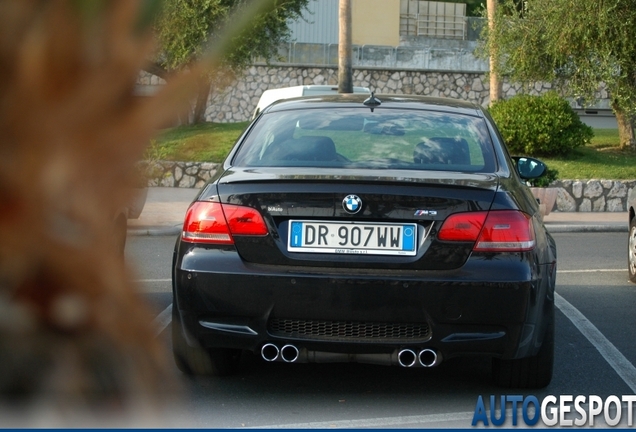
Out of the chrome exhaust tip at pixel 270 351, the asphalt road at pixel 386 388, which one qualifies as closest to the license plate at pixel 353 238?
the chrome exhaust tip at pixel 270 351

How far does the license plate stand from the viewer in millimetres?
4336

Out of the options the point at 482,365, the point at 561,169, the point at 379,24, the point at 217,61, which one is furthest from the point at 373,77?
Answer: the point at 217,61

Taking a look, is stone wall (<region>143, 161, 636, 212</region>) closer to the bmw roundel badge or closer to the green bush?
the green bush

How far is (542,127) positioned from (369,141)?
1471 centimetres

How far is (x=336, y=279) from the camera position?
14.1 feet

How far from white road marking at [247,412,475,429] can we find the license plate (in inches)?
30.8

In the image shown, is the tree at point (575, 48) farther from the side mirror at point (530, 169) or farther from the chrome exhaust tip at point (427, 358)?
the chrome exhaust tip at point (427, 358)

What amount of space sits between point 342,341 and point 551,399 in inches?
47.5

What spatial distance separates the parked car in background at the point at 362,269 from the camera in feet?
14.1

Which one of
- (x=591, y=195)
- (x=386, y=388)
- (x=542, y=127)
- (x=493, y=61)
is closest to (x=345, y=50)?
(x=493, y=61)

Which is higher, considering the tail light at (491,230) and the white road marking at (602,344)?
the tail light at (491,230)

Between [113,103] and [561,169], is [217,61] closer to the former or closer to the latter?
[113,103]

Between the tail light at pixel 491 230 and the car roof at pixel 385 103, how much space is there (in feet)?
4.33

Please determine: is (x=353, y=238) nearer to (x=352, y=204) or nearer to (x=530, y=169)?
(x=352, y=204)
